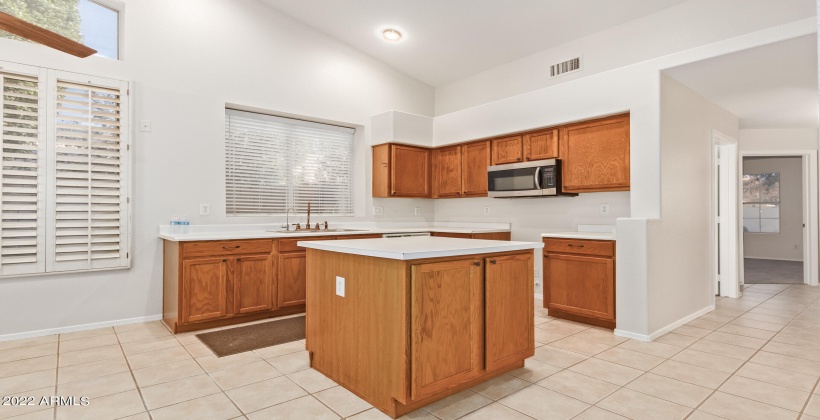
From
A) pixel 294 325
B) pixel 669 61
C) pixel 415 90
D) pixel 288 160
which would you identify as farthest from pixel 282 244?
pixel 669 61

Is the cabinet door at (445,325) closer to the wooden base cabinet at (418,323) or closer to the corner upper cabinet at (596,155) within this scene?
the wooden base cabinet at (418,323)

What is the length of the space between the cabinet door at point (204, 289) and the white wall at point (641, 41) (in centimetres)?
405

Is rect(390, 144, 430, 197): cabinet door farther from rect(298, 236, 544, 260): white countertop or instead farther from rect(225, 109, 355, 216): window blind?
rect(298, 236, 544, 260): white countertop

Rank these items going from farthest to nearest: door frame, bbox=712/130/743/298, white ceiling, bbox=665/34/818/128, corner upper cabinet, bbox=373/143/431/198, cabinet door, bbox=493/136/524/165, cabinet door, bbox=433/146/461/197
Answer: cabinet door, bbox=433/146/461/197 → corner upper cabinet, bbox=373/143/431/198 → door frame, bbox=712/130/743/298 → cabinet door, bbox=493/136/524/165 → white ceiling, bbox=665/34/818/128

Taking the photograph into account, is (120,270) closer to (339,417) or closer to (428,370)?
(339,417)

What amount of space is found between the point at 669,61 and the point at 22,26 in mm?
4355

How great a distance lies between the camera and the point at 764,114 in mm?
5332

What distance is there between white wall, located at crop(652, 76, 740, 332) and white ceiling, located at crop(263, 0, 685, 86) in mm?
1121

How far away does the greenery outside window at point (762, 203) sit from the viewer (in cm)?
947

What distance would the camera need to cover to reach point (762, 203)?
31.6 feet

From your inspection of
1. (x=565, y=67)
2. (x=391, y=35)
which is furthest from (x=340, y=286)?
(x=565, y=67)

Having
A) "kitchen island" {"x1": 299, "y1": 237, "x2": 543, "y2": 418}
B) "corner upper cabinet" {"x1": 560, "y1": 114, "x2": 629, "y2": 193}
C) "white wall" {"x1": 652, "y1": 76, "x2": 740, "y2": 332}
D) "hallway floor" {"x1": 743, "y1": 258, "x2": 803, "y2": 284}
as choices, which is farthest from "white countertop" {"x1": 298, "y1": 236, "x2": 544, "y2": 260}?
"hallway floor" {"x1": 743, "y1": 258, "x2": 803, "y2": 284}

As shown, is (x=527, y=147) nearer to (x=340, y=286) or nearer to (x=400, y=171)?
(x=400, y=171)

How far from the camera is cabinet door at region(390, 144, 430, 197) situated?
566 centimetres
